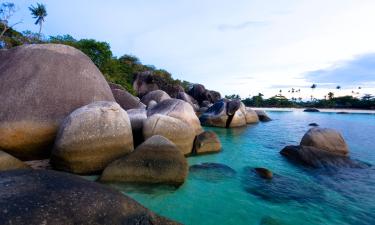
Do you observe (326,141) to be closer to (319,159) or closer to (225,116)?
(319,159)

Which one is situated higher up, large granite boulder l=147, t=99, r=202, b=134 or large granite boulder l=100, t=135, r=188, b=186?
large granite boulder l=147, t=99, r=202, b=134

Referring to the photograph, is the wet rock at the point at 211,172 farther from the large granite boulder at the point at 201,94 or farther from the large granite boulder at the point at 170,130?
the large granite boulder at the point at 201,94

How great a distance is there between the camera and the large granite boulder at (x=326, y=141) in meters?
9.33

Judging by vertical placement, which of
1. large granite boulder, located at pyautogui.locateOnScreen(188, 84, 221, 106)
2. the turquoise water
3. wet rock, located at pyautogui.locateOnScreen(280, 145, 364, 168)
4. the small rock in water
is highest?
large granite boulder, located at pyautogui.locateOnScreen(188, 84, 221, 106)

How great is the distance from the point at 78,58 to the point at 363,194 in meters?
9.46

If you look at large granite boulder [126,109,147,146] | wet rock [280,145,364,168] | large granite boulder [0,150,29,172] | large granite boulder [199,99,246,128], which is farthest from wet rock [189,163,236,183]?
large granite boulder [199,99,246,128]

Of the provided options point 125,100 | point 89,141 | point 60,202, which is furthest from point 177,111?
point 60,202

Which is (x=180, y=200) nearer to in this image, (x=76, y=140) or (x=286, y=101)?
(x=76, y=140)

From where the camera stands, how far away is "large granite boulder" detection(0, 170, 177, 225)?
2447mm

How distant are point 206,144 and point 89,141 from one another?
4.81 m

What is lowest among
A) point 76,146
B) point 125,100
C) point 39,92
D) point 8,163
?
point 8,163

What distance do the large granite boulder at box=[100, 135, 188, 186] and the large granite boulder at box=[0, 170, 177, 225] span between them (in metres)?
2.66

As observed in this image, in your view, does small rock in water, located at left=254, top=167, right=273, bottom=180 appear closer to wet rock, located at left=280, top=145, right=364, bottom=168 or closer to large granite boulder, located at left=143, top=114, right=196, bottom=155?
wet rock, located at left=280, top=145, right=364, bottom=168

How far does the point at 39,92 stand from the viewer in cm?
718
